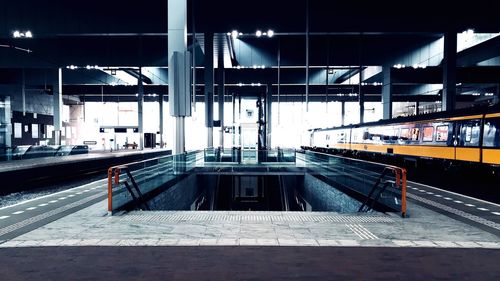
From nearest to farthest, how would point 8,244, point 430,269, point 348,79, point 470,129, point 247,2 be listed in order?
1. point 430,269
2. point 8,244
3. point 470,129
4. point 247,2
5. point 348,79

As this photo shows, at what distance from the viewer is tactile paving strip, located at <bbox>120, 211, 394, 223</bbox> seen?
7656 millimetres

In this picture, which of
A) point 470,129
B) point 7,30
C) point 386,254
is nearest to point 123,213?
point 386,254

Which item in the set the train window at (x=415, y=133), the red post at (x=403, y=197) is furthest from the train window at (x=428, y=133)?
the red post at (x=403, y=197)

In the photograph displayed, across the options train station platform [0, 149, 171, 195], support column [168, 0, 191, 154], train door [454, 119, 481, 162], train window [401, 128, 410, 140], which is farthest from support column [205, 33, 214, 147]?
train door [454, 119, 481, 162]

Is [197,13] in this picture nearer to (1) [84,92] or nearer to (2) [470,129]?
(2) [470,129]

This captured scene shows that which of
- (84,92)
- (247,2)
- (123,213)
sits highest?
(247,2)

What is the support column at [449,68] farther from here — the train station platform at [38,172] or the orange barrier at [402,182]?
the train station platform at [38,172]

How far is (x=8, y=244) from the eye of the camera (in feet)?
18.9

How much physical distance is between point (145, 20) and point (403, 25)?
15792mm

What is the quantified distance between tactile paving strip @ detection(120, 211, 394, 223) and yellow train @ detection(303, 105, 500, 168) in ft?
30.1

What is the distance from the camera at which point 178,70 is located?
1459 cm

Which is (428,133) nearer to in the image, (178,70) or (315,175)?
(315,175)

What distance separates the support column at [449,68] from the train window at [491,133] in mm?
10835

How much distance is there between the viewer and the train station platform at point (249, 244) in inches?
180
